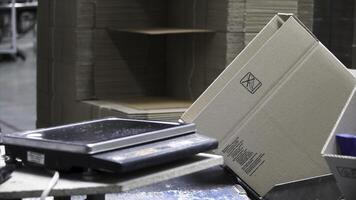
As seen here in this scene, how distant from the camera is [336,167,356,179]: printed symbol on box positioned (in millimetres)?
1787

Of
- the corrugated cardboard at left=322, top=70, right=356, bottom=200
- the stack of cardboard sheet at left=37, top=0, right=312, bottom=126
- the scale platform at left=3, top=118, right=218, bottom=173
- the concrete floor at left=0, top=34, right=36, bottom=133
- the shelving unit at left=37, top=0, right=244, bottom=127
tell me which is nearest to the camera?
the scale platform at left=3, top=118, right=218, bottom=173

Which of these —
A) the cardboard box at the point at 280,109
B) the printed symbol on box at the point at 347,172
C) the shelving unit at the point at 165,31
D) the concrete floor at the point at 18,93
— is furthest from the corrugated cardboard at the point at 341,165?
the concrete floor at the point at 18,93

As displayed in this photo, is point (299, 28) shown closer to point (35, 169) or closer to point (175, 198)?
point (175, 198)

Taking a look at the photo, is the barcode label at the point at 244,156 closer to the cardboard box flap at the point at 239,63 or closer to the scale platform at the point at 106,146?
the cardboard box flap at the point at 239,63

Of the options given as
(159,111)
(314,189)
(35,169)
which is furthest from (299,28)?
(159,111)

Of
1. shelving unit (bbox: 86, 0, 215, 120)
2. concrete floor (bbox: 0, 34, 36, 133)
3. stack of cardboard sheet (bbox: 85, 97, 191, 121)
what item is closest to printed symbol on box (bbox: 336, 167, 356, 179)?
stack of cardboard sheet (bbox: 85, 97, 191, 121)

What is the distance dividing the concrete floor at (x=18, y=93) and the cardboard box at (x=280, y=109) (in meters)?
2.84

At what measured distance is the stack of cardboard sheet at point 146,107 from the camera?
3389mm

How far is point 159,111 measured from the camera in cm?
344

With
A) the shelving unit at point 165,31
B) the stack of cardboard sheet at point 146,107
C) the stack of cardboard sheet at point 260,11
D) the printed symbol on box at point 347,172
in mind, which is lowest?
the stack of cardboard sheet at point 146,107

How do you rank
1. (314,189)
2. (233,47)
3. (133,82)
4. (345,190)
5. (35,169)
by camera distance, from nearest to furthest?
(35,169)
(345,190)
(314,189)
(233,47)
(133,82)

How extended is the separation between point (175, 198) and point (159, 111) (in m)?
1.32

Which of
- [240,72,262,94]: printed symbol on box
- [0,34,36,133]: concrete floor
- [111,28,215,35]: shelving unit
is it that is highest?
[111,28,215,35]: shelving unit

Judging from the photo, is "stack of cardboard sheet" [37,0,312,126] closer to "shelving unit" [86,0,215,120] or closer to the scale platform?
"shelving unit" [86,0,215,120]
